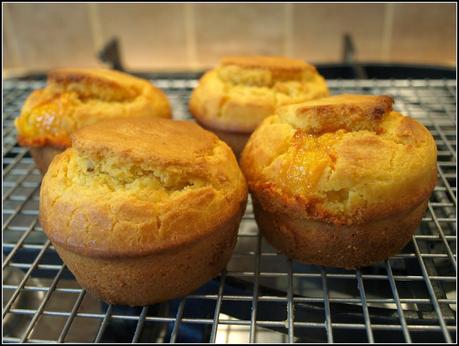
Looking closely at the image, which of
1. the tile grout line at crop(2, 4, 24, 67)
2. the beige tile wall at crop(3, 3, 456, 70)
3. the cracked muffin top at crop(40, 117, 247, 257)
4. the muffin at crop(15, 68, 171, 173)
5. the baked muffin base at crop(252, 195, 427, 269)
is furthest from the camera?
the tile grout line at crop(2, 4, 24, 67)

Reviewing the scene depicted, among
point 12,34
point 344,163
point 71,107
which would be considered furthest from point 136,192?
point 12,34

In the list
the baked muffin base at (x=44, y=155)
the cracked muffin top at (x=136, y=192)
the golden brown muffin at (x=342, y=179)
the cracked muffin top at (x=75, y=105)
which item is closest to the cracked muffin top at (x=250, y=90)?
the cracked muffin top at (x=75, y=105)

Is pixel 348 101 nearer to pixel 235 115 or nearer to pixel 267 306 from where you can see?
pixel 235 115

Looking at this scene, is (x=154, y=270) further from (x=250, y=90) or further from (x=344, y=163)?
(x=250, y=90)

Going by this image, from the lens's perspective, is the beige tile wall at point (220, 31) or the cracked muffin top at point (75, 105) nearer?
the cracked muffin top at point (75, 105)

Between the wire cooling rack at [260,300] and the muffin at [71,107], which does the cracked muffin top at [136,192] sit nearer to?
the wire cooling rack at [260,300]

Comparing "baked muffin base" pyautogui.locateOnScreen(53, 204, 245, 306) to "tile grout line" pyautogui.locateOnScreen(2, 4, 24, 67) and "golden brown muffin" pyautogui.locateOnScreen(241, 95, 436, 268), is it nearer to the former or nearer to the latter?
"golden brown muffin" pyautogui.locateOnScreen(241, 95, 436, 268)

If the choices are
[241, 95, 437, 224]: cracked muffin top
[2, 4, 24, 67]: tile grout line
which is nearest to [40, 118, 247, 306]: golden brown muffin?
[241, 95, 437, 224]: cracked muffin top
